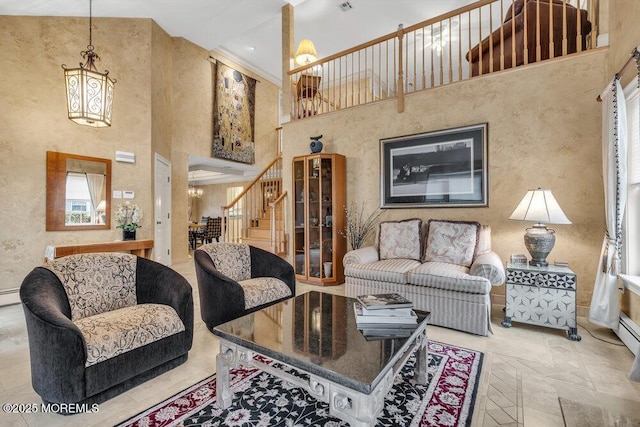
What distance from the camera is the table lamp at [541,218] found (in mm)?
2607

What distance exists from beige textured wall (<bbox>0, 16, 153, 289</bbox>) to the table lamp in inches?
203

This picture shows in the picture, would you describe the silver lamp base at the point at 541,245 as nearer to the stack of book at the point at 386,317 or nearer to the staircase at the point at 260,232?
the stack of book at the point at 386,317

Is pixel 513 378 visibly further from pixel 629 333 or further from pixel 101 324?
pixel 101 324

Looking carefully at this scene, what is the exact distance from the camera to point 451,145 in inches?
141

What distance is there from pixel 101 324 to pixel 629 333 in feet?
11.8

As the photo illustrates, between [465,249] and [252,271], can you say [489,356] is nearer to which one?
[465,249]

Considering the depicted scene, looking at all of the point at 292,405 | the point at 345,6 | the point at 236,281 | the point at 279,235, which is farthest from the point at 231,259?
the point at 345,6

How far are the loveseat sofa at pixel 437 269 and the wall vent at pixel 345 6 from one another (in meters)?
3.83

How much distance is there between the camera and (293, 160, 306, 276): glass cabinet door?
462 centimetres

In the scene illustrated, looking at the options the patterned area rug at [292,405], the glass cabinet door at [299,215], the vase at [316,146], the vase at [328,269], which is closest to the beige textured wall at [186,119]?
the glass cabinet door at [299,215]

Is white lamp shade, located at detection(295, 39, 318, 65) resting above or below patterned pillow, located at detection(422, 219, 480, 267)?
above

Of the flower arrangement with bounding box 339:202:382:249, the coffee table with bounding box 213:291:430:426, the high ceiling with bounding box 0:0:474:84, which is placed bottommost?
the coffee table with bounding box 213:291:430:426

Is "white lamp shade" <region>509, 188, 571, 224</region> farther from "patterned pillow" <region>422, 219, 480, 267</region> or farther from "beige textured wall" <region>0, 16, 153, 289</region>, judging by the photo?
"beige textured wall" <region>0, 16, 153, 289</region>

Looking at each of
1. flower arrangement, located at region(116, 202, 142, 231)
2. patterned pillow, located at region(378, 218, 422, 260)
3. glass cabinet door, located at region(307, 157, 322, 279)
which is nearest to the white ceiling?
flower arrangement, located at region(116, 202, 142, 231)
